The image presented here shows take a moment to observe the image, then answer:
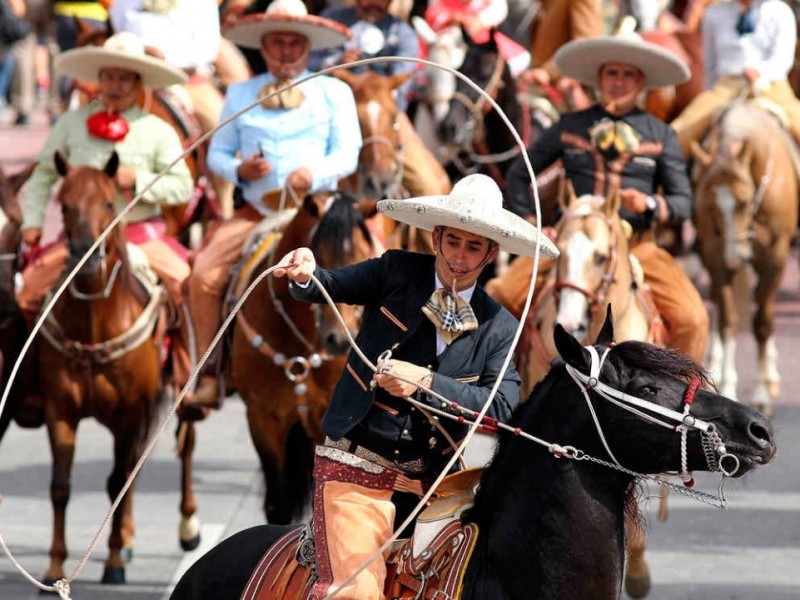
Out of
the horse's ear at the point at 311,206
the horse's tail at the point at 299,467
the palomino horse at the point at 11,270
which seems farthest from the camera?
the palomino horse at the point at 11,270

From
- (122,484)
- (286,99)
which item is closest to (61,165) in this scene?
(286,99)

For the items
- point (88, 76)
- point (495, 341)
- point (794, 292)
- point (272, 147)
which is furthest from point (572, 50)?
point (794, 292)

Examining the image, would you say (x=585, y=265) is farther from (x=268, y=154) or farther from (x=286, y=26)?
(x=286, y=26)

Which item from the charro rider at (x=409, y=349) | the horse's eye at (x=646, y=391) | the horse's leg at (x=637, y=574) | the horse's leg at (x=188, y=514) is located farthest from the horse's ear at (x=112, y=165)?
the horse's eye at (x=646, y=391)

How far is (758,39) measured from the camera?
1591cm

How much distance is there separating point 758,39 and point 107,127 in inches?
269

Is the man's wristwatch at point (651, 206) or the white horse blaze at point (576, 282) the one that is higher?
the white horse blaze at point (576, 282)

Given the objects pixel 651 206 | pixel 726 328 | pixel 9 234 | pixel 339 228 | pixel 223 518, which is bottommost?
pixel 726 328

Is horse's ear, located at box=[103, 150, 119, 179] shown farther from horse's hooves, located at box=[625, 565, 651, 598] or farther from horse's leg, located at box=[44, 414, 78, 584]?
horse's hooves, located at box=[625, 565, 651, 598]

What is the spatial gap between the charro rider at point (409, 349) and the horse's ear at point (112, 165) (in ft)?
13.8

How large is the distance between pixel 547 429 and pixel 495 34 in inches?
401

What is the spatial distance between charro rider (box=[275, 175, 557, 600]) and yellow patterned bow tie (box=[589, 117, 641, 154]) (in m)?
4.36

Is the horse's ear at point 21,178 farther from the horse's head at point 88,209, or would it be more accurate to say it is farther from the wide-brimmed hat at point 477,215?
the wide-brimmed hat at point 477,215

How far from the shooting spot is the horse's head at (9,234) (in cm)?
1048
